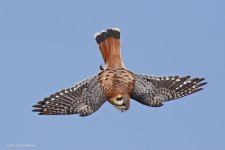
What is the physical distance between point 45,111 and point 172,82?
2.67m

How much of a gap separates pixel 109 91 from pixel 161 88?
1338 mm

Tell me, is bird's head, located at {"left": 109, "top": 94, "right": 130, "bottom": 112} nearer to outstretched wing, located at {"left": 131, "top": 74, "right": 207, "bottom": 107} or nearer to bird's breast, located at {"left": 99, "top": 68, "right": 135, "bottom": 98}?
bird's breast, located at {"left": 99, "top": 68, "right": 135, "bottom": 98}

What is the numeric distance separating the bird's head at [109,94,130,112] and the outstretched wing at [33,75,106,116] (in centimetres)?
24

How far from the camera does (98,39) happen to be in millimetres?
15398

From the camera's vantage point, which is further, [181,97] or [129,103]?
[181,97]

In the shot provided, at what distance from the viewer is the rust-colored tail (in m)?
15.0

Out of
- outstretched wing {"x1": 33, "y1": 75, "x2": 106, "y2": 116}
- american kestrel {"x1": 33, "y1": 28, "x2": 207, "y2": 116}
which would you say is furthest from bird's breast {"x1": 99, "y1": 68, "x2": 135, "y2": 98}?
outstretched wing {"x1": 33, "y1": 75, "x2": 106, "y2": 116}

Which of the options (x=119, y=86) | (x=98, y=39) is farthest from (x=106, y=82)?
(x=98, y=39)

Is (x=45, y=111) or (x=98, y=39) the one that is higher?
(x=98, y=39)

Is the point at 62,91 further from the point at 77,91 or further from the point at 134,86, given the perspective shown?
the point at 134,86

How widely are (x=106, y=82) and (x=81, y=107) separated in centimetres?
68

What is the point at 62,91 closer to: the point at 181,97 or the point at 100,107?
the point at 100,107

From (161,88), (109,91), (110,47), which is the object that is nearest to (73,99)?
(109,91)

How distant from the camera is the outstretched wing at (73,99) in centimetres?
1461
